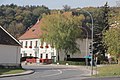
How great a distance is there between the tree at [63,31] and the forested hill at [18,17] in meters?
58.6

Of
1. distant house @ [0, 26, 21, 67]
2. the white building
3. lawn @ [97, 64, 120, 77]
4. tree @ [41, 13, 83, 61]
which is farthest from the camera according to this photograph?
the white building

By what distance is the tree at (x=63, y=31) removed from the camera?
7906 centimetres

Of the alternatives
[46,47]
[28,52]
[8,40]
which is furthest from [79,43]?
[8,40]

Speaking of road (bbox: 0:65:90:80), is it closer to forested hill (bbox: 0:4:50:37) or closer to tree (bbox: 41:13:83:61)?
tree (bbox: 41:13:83:61)

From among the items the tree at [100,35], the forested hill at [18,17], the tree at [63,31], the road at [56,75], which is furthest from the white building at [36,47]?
the forested hill at [18,17]

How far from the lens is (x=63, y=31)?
79.5m

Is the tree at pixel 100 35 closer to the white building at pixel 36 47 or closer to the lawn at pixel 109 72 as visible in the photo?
the white building at pixel 36 47

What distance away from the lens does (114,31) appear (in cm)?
4819

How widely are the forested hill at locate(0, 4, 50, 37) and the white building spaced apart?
40760 millimetres

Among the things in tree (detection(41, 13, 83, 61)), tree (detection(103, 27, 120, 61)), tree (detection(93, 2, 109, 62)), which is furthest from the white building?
tree (detection(103, 27, 120, 61))

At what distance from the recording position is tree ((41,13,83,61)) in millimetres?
79062

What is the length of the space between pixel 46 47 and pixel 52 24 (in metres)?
10.2

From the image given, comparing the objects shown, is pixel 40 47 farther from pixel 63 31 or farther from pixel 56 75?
pixel 56 75

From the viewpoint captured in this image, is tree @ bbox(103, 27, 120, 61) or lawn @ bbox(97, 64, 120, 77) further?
tree @ bbox(103, 27, 120, 61)
